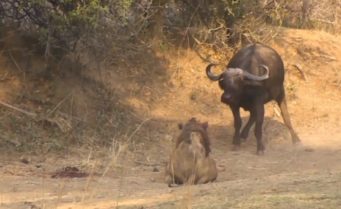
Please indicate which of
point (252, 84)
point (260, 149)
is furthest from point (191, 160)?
point (260, 149)

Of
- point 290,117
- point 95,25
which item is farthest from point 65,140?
point 290,117

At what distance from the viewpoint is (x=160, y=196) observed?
9367 millimetres

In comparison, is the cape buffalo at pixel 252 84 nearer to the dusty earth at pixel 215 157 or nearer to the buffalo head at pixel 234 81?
the buffalo head at pixel 234 81

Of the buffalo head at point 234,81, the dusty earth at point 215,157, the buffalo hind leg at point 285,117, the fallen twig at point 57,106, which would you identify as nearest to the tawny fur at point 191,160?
the dusty earth at point 215,157

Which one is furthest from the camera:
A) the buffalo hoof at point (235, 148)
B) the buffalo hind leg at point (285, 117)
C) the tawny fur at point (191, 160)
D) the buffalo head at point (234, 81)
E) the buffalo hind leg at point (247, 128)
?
the buffalo hind leg at point (285, 117)

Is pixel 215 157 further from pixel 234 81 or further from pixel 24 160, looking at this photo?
pixel 24 160

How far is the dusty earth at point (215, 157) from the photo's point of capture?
8.56 m

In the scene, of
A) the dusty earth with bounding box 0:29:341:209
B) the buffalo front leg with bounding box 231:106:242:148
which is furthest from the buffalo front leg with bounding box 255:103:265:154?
the buffalo front leg with bounding box 231:106:242:148

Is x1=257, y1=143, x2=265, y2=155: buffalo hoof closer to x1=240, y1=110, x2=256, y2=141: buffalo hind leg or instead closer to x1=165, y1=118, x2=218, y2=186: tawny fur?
x1=240, y1=110, x2=256, y2=141: buffalo hind leg

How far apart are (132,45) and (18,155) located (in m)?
5.60

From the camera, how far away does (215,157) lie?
15078 mm

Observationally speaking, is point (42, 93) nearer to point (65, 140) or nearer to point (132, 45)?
point (65, 140)

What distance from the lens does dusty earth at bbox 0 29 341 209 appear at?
856 centimetres

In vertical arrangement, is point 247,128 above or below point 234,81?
below
